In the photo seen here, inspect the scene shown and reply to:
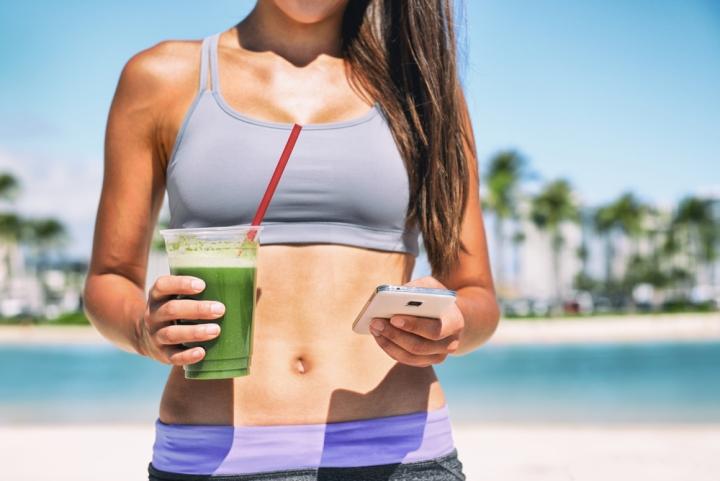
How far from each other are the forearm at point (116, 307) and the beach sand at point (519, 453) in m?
7.34

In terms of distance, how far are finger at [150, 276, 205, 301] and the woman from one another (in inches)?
3.2

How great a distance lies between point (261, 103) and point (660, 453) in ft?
32.9

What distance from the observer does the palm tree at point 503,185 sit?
62250mm

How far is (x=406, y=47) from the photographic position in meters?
2.06

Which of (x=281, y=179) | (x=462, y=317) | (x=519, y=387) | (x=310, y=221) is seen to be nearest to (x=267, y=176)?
(x=281, y=179)

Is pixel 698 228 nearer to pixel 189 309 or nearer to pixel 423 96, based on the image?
pixel 423 96

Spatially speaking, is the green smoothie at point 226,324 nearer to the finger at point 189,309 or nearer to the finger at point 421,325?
the finger at point 189,309

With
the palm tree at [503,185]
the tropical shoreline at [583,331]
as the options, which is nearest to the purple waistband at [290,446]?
the tropical shoreline at [583,331]

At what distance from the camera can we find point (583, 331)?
4816 cm

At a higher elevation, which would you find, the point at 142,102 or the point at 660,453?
the point at 142,102

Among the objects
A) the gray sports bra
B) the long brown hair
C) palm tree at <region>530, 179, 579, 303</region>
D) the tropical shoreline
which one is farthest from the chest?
palm tree at <region>530, 179, 579, 303</region>

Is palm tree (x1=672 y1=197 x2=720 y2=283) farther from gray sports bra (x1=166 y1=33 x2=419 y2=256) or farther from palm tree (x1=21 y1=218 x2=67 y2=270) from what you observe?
gray sports bra (x1=166 y1=33 x2=419 y2=256)

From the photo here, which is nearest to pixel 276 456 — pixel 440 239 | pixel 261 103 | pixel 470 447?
pixel 440 239

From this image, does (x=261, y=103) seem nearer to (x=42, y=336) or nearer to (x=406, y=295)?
(x=406, y=295)
